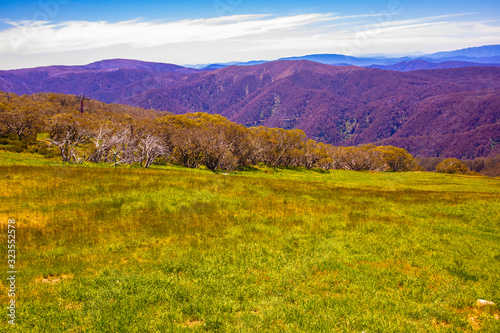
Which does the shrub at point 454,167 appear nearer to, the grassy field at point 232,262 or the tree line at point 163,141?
the tree line at point 163,141

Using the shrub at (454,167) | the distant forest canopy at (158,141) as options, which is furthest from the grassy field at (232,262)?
the shrub at (454,167)

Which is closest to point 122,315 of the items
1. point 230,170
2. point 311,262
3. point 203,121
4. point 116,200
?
point 311,262

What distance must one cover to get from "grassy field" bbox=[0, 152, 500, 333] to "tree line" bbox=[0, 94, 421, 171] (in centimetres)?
2440

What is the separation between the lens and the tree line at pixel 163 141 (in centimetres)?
4738

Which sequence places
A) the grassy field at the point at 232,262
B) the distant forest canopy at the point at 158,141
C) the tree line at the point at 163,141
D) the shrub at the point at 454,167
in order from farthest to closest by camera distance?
the shrub at the point at 454,167
the distant forest canopy at the point at 158,141
the tree line at the point at 163,141
the grassy field at the point at 232,262

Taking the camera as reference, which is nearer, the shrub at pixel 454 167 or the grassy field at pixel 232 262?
the grassy field at pixel 232 262

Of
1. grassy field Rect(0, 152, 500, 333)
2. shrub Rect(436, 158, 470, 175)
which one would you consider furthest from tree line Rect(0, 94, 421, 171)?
shrub Rect(436, 158, 470, 175)

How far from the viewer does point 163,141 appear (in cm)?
5550

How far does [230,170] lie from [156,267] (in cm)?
4640

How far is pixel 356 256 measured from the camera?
12.8 meters

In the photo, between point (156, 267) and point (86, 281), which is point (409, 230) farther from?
point (86, 281)

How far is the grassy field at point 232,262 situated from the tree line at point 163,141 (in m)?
24.4

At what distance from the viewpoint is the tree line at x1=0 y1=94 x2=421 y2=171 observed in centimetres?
4738

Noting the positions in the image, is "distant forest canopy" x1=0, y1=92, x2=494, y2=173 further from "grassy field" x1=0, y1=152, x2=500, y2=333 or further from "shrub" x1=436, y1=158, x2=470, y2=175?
"shrub" x1=436, y1=158, x2=470, y2=175
